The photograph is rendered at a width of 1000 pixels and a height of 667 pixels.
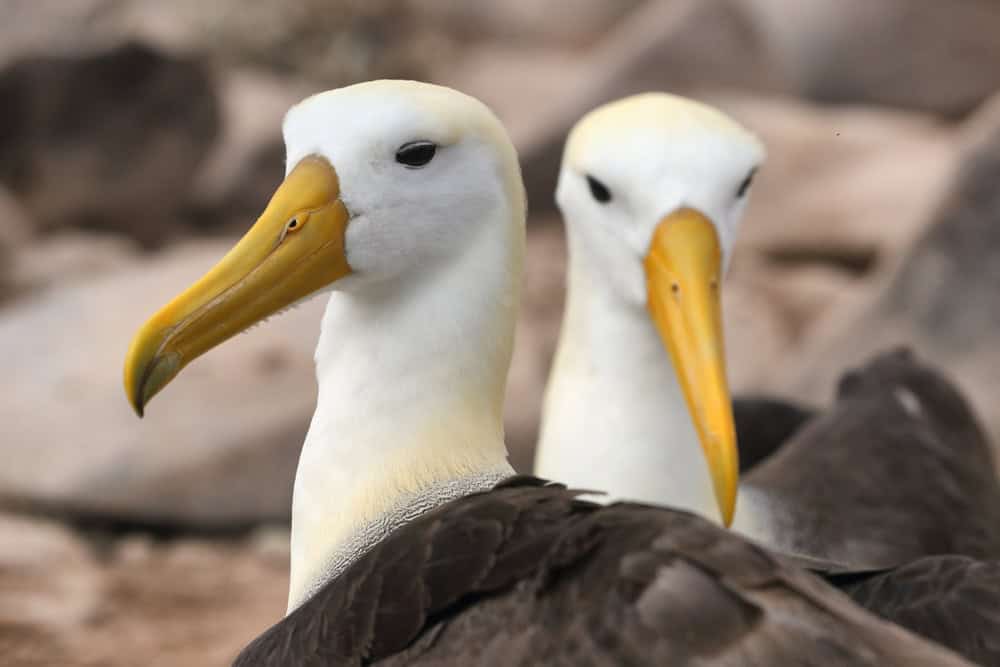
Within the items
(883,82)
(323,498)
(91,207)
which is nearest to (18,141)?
(91,207)

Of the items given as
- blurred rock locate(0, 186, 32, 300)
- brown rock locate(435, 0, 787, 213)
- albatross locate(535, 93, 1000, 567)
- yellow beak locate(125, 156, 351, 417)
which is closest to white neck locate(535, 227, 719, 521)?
albatross locate(535, 93, 1000, 567)

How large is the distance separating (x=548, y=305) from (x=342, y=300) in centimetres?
651

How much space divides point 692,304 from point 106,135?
26.8 feet

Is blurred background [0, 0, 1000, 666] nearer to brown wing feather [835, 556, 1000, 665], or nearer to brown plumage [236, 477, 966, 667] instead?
brown wing feather [835, 556, 1000, 665]

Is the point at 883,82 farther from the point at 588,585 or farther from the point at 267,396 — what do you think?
the point at 588,585

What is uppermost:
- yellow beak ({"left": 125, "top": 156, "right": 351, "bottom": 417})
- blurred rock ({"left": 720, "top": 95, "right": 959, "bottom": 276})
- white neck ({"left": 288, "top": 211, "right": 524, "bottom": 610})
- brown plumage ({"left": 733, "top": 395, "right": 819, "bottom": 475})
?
yellow beak ({"left": 125, "top": 156, "right": 351, "bottom": 417})

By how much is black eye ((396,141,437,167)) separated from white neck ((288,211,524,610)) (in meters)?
0.17

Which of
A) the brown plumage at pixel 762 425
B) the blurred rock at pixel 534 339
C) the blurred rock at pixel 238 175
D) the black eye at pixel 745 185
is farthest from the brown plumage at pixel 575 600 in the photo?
the blurred rock at pixel 238 175

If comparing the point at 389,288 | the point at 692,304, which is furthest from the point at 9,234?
the point at 389,288

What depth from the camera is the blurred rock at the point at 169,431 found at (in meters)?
7.22

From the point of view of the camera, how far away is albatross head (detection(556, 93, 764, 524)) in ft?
12.7

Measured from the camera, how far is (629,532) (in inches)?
99.4

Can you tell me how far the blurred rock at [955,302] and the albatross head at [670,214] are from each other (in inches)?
121

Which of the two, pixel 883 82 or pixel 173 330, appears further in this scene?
pixel 883 82
